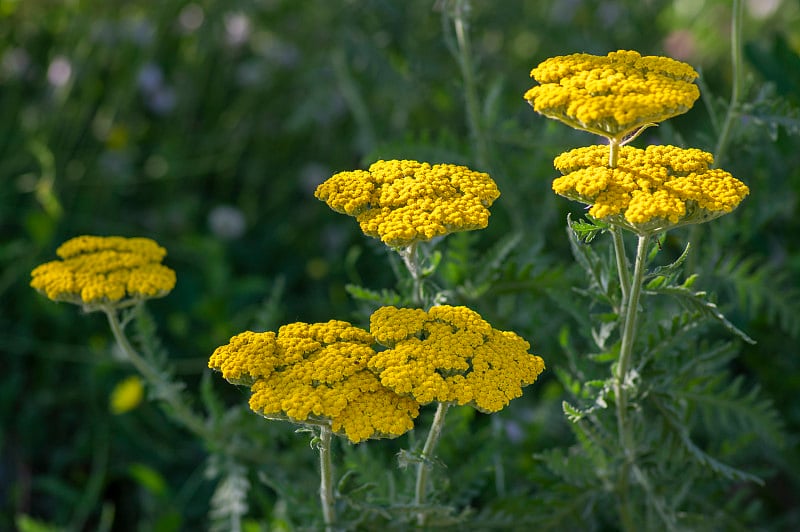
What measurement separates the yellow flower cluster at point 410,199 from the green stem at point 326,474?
11.4 inches

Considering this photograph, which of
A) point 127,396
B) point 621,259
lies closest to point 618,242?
point 621,259

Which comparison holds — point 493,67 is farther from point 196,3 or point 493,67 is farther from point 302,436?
point 302,436

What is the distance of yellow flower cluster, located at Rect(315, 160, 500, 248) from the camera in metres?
1.29

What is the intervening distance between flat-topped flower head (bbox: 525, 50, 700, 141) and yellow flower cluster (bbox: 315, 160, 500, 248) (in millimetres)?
172

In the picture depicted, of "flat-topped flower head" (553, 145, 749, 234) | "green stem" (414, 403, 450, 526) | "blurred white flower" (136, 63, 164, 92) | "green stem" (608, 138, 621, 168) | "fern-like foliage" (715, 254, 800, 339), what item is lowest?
"green stem" (414, 403, 450, 526)

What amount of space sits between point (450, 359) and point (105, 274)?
0.67m

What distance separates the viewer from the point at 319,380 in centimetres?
126

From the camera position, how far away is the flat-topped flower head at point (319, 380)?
1219mm

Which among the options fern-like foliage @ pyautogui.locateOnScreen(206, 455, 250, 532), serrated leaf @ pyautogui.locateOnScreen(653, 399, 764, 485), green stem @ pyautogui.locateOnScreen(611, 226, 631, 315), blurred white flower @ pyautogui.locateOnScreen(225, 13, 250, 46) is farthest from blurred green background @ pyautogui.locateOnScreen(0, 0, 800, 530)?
green stem @ pyautogui.locateOnScreen(611, 226, 631, 315)

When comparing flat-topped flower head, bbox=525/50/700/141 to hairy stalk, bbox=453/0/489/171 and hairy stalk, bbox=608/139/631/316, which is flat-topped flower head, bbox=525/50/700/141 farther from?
hairy stalk, bbox=453/0/489/171

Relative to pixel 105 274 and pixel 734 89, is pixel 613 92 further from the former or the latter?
pixel 105 274

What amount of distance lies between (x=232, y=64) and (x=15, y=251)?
1377 millimetres

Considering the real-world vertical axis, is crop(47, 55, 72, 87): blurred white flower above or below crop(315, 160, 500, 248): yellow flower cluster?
above

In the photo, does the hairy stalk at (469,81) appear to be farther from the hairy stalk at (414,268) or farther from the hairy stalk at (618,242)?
the hairy stalk at (618,242)
